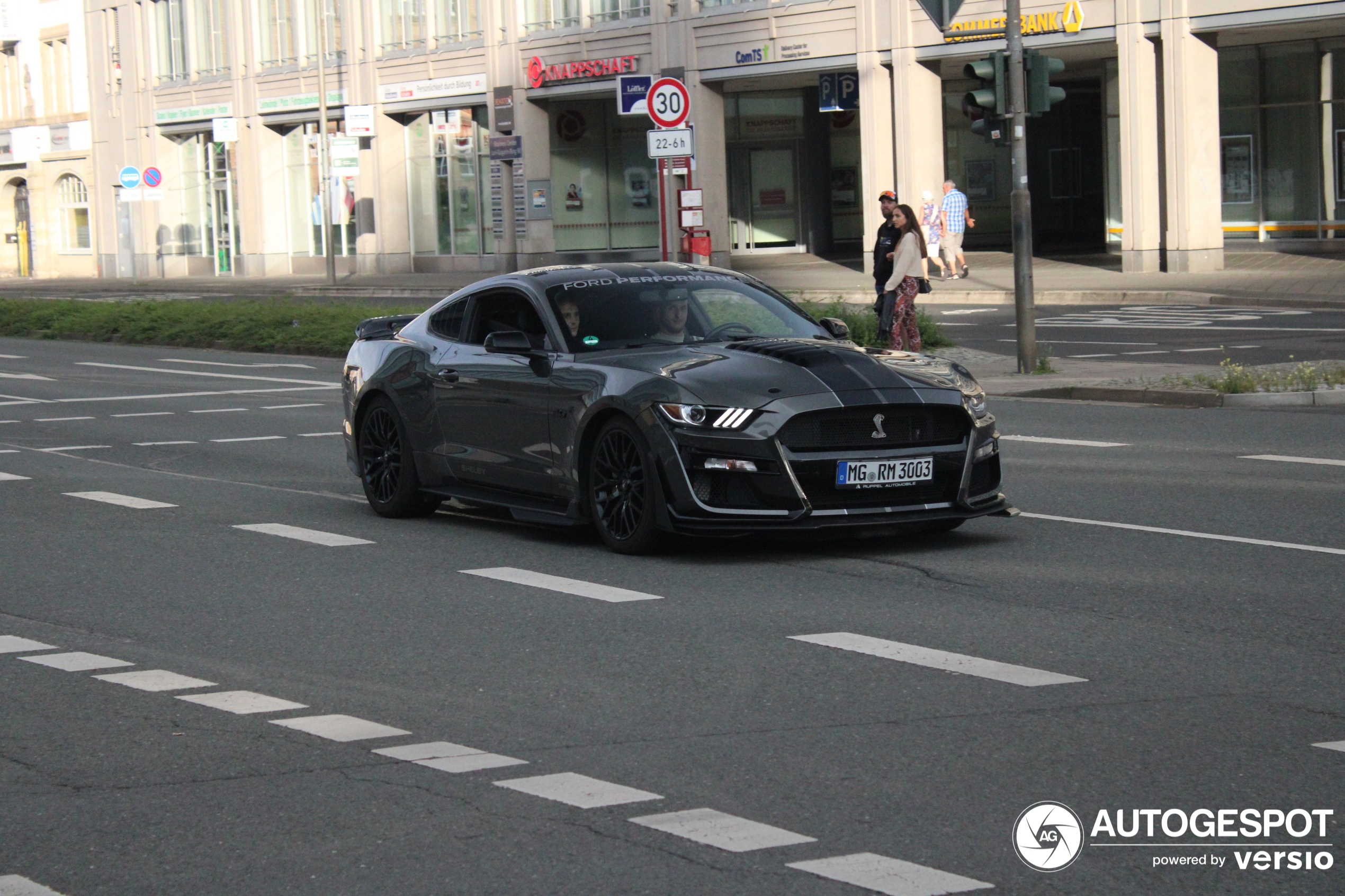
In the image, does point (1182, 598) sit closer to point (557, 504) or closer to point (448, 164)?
point (557, 504)

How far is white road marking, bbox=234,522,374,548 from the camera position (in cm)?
1072

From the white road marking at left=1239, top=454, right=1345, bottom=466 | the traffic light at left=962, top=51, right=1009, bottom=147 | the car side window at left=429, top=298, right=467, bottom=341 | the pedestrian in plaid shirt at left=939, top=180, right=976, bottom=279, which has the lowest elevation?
the white road marking at left=1239, top=454, right=1345, bottom=466

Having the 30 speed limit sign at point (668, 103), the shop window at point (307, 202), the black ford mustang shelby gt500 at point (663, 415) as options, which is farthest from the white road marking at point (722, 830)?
the shop window at point (307, 202)

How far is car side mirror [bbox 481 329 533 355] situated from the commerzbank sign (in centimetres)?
2888

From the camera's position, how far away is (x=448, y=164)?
5372cm

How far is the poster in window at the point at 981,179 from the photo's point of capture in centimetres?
5047

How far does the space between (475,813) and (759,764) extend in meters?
0.91

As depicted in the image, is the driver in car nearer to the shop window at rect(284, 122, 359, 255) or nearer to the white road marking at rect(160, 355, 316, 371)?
the white road marking at rect(160, 355, 316, 371)

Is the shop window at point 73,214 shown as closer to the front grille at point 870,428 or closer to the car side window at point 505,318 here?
the car side window at point 505,318

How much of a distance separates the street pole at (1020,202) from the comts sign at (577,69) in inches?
1105

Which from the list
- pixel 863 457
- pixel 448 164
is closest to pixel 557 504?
pixel 863 457

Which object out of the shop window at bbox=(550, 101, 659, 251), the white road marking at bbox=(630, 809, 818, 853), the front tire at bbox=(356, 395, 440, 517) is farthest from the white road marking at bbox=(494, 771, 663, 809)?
the shop window at bbox=(550, 101, 659, 251)

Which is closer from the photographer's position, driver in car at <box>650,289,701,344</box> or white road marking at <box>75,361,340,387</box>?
driver in car at <box>650,289,701,344</box>

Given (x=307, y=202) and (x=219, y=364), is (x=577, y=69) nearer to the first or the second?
(x=307, y=202)
